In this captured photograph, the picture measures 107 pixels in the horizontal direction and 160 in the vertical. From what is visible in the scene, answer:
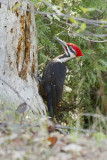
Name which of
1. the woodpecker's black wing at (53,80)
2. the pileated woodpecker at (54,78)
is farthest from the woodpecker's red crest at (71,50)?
the woodpecker's black wing at (53,80)

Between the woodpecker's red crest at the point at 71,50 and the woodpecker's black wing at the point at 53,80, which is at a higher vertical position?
the woodpecker's red crest at the point at 71,50

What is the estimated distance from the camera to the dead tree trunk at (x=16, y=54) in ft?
14.1

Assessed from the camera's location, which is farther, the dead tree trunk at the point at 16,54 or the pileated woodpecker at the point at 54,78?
the pileated woodpecker at the point at 54,78

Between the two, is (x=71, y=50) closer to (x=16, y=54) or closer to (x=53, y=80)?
(x=53, y=80)

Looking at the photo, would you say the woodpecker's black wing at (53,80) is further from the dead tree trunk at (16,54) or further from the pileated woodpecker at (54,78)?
the dead tree trunk at (16,54)

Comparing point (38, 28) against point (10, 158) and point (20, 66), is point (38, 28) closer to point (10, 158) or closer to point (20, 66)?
point (20, 66)

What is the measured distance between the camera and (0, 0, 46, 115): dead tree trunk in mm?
4293

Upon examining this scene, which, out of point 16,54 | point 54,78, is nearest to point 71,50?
point 54,78

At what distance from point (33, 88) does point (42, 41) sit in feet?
3.84

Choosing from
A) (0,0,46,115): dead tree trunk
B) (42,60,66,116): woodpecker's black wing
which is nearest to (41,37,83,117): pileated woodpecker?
(42,60,66,116): woodpecker's black wing

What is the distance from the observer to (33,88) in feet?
15.5

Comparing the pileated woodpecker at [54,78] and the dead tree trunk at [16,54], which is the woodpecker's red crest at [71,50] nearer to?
the pileated woodpecker at [54,78]

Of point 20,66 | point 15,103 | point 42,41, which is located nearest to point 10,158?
point 15,103

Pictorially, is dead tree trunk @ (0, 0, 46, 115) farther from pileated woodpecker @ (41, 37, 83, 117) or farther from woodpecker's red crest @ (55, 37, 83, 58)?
woodpecker's red crest @ (55, 37, 83, 58)
